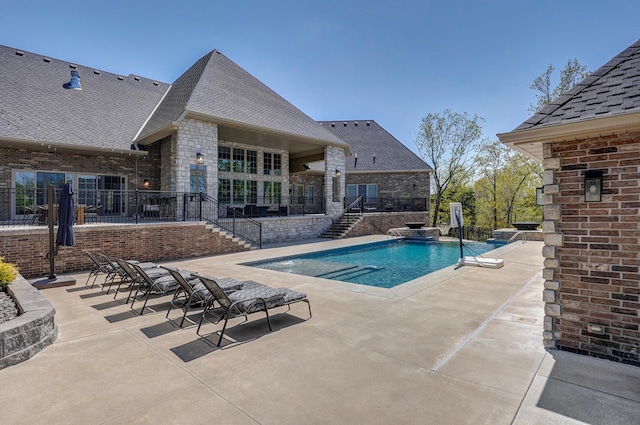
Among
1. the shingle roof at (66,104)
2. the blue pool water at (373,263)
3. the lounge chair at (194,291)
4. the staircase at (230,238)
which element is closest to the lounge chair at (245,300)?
the lounge chair at (194,291)

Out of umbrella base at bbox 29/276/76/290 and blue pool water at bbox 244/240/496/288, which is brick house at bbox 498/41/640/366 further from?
umbrella base at bbox 29/276/76/290

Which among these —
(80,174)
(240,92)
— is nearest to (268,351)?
(80,174)

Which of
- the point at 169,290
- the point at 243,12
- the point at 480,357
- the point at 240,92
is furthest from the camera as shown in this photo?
the point at 240,92

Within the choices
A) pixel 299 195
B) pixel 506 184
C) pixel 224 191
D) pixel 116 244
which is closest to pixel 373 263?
pixel 116 244

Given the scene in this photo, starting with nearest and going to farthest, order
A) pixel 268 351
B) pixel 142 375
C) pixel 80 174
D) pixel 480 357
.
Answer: pixel 142 375
pixel 480 357
pixel 268 351
pixel 80 174

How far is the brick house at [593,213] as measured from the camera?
139 inches

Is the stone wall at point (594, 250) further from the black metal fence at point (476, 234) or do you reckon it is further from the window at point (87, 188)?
the black metal fence at point (476, 234)

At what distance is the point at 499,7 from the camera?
41.4ft

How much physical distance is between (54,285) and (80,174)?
28.1 ft

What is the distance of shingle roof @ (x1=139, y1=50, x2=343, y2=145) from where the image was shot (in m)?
13.5

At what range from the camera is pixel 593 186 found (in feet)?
12.2

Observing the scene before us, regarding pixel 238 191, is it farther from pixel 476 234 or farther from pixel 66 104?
pixel 476 234

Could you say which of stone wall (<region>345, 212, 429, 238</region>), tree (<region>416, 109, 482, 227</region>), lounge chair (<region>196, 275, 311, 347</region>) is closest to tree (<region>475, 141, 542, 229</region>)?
tree (<region>416, 109, 482, 227</region>)

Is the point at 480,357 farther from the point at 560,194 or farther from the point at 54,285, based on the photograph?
the point at 54,285
